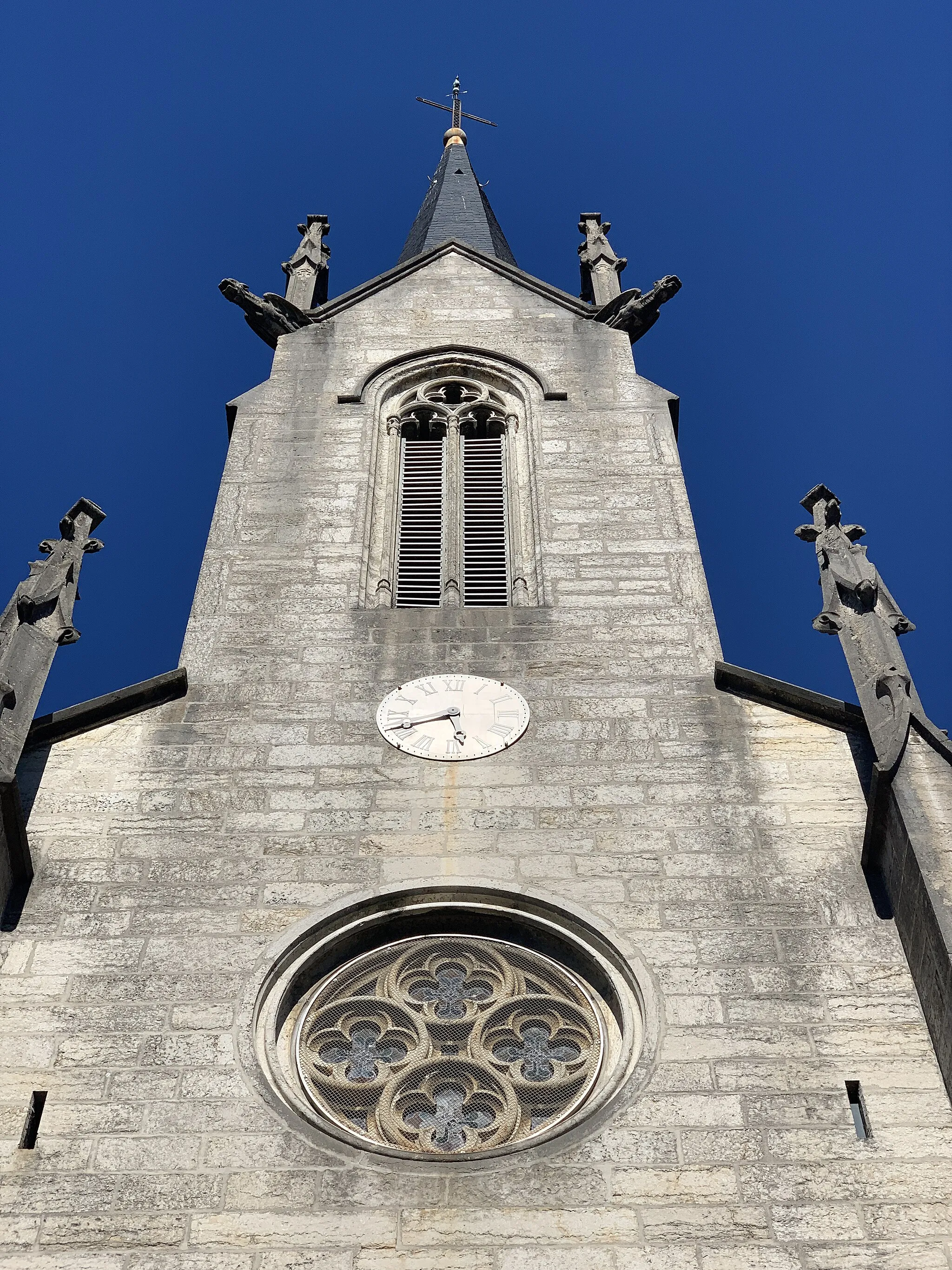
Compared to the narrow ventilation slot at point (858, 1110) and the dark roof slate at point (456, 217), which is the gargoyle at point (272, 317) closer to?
the dark roof slate at point (456, 217)

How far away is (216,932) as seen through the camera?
11453 mm

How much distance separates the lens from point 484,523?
1730cm

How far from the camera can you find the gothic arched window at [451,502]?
16.2m

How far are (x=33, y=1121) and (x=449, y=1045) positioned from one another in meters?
2.45

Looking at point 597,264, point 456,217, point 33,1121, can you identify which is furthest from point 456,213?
point 33,1121

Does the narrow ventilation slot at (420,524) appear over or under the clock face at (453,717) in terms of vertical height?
over

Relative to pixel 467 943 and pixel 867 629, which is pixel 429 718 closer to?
pixel 467 943

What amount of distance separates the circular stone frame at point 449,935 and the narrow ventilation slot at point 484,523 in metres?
4.71

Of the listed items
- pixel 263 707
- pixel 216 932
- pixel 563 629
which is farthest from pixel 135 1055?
pixel 563 629

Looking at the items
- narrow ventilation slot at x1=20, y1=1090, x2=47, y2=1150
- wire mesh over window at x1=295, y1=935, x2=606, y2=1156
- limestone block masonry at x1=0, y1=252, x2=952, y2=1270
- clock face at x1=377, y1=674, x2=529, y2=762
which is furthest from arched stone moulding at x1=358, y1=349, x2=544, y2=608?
narrow ventilation slot at x1=20, y1=1090, x2=47, y2=1150

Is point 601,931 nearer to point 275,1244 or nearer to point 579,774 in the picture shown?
point 579,774

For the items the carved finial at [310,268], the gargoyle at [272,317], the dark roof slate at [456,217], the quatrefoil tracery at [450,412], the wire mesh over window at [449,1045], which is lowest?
the wire mesh over window at [449,1045]

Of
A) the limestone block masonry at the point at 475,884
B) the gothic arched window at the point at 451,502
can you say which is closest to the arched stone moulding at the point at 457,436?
the gothic arched window at the point at 451,502

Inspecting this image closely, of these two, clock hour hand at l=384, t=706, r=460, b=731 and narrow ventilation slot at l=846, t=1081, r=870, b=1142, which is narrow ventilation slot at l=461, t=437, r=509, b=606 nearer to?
clock hour hand at l=384, t=706, r=460, b=731
